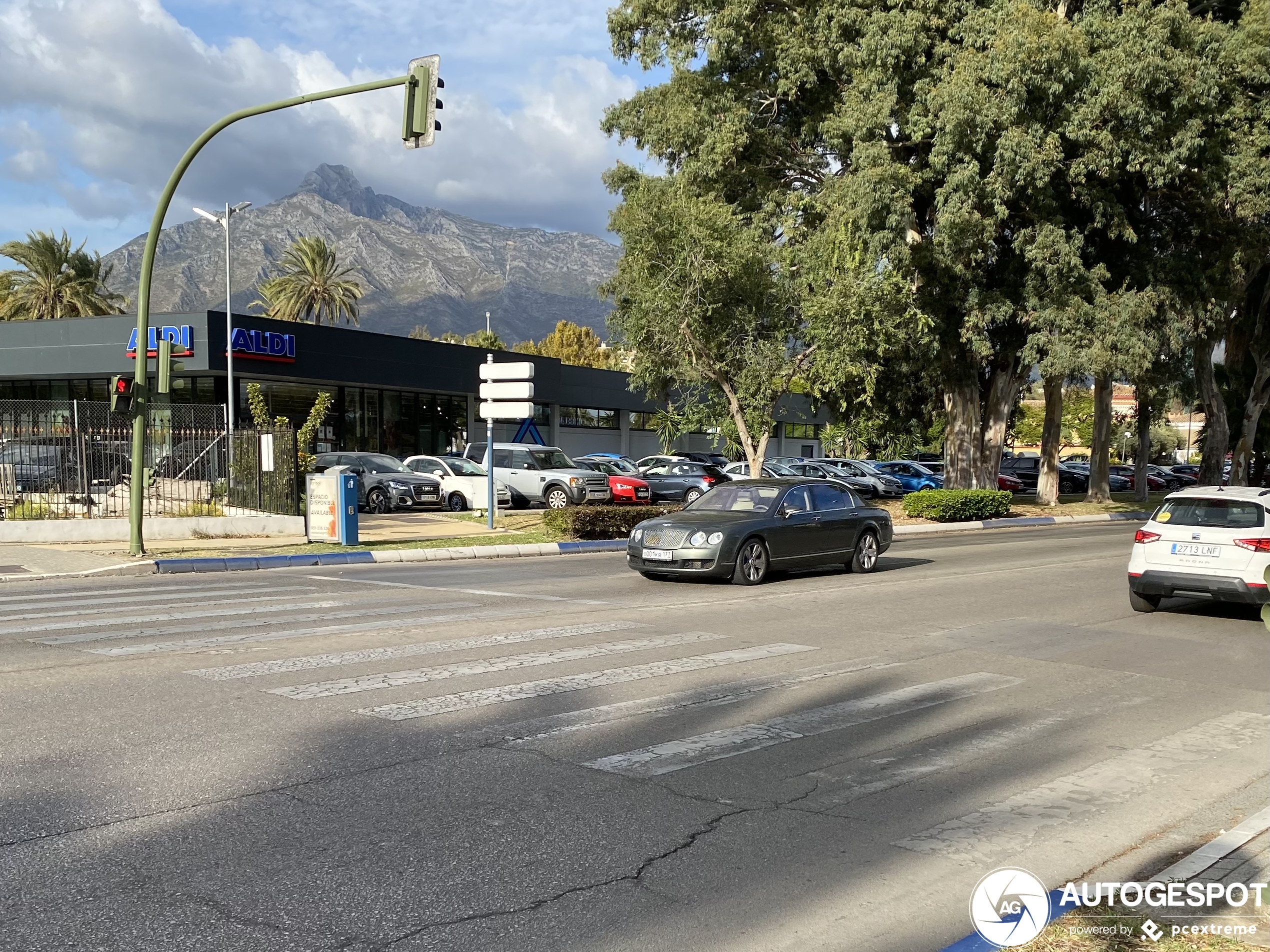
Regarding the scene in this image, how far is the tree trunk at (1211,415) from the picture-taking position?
136 feet

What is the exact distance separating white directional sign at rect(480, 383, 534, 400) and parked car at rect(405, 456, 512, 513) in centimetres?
502

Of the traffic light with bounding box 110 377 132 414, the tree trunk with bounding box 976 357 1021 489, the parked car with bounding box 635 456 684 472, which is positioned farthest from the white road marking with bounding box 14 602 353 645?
the tree trunk with bounding box 976 357 1021 489

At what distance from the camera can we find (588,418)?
56375mm

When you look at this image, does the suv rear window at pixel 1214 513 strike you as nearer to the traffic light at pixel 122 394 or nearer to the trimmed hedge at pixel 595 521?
the trimmed hedge at pixel 595 521

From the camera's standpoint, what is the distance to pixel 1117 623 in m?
12.3

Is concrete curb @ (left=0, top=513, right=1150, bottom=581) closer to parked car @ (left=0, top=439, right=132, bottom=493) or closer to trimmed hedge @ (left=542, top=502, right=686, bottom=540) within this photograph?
trimmed hedge @ (left=542, top=502, right=686, bottom=540)

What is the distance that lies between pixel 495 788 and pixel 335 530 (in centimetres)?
1628

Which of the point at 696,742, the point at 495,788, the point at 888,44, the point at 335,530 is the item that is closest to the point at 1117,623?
the point at 696,742

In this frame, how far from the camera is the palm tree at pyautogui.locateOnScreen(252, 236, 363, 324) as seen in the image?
62.0 metres

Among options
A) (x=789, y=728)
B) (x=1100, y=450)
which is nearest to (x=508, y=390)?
(x=789, y=728)

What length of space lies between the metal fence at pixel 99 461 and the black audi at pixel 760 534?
11.6 metres

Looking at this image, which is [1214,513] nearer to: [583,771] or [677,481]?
[583,771]

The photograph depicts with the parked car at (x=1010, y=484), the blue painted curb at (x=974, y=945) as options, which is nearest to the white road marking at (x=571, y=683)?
the blue painted curb at (x=974, y=945)

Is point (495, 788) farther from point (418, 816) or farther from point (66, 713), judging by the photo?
point (66, 713)
